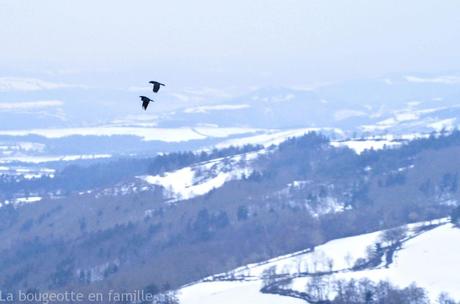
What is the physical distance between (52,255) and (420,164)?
57924mm

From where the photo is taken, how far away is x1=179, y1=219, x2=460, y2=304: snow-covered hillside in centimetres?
9394

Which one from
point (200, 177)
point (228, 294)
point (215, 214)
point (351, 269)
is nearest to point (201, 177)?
point (200, 177)

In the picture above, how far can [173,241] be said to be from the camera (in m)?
150

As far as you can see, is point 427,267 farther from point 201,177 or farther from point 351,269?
point 201,177

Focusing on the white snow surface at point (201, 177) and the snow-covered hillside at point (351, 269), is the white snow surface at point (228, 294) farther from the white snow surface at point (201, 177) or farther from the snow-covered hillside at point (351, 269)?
the white snow surface at point (201, 177)

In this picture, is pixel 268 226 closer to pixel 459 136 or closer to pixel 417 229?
pixel 417 229

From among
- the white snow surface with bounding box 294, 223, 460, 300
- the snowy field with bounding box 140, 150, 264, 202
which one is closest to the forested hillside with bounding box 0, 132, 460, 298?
the snowy field with bounding box 140, 150, 264, 202

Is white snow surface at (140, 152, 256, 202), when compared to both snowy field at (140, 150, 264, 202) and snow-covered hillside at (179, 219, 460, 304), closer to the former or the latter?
snowy field at (140, 150, 264, 202)

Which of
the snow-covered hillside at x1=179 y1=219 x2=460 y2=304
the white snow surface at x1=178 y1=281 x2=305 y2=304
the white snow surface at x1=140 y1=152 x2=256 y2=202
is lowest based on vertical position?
the white snow surface at x1=178 y1=281 x2=305 y2=304

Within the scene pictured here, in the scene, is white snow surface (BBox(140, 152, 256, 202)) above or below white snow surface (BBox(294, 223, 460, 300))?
above

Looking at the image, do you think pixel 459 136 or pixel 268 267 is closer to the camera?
pixel 268 267

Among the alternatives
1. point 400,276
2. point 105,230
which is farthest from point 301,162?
point 400,276

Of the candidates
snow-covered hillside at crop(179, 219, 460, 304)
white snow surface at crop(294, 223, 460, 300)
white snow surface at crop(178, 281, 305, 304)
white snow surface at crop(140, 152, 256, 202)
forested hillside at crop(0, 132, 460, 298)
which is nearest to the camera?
white snow surface at crop(178, 281, 305, 304)

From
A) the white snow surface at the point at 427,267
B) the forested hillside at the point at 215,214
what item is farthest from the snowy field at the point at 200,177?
the white snow surface at the point at 427,267
